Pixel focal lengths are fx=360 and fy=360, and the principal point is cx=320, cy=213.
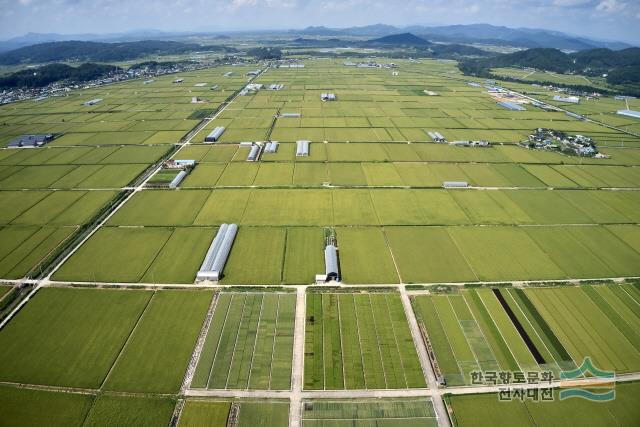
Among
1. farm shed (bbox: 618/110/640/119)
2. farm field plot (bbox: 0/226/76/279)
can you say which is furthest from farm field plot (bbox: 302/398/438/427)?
farm shed (bbox: 618/110/640/119)

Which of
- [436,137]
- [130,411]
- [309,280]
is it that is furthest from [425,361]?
[436,137]

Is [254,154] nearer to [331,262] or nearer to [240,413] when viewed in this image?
[331,262]

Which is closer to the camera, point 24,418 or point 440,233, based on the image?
point 24,418

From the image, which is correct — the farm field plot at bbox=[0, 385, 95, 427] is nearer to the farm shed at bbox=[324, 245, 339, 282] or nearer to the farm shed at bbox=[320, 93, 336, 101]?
the farm shed at bbox=[324, 245, 339, 282]

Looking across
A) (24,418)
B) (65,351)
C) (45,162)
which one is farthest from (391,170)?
(45,162)

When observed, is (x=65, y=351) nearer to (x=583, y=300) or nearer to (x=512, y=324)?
(x=512, y=324)

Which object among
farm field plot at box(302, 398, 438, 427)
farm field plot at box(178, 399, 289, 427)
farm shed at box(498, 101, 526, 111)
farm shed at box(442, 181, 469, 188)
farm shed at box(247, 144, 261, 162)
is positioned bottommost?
farm field plot at box(302, 398, 438, 427)
